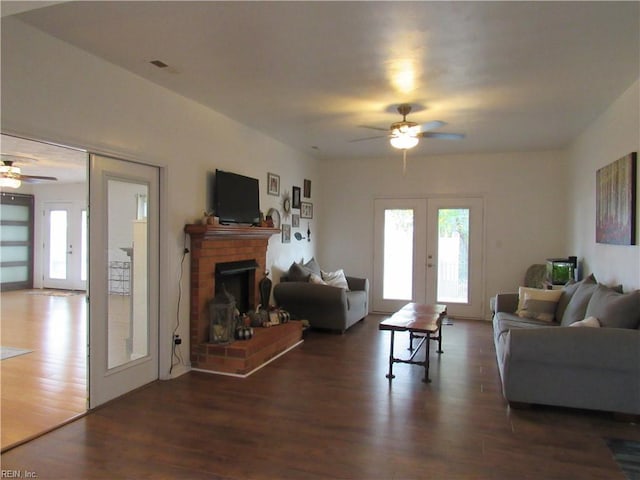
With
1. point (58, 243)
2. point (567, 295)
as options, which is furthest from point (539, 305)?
point (58, 243)

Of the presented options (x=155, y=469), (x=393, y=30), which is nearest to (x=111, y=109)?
(x=393, y=30)

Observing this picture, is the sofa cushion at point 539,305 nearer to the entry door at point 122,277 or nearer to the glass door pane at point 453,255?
the glass door pane at point 453,255

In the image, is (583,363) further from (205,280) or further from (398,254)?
(398,254)

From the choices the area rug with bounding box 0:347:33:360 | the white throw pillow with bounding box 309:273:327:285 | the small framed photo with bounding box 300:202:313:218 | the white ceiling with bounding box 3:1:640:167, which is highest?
the white ceiling with bounding box 3:1:640:167

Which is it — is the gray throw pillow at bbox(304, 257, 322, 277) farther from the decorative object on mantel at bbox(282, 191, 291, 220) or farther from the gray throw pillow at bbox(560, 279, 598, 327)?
the gray throw pillow at bbox(560, 279, 598, 327)

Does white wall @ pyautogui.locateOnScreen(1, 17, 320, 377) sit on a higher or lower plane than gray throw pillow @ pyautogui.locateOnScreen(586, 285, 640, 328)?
higher

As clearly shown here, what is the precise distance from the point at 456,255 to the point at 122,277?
5192mm

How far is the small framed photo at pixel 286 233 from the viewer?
6.36 m

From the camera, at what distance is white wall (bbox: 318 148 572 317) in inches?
260

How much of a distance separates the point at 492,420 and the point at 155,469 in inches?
92.0

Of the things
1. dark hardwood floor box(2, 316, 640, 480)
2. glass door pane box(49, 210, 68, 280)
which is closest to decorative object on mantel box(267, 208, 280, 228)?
dark hardwood floor box(2, 316, 640, 480)

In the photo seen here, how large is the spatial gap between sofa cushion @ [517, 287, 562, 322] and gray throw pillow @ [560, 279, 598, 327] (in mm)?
321

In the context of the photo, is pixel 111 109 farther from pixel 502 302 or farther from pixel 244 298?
pixel 502 302

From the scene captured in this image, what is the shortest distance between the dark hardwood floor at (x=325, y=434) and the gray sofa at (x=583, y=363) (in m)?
0.15
